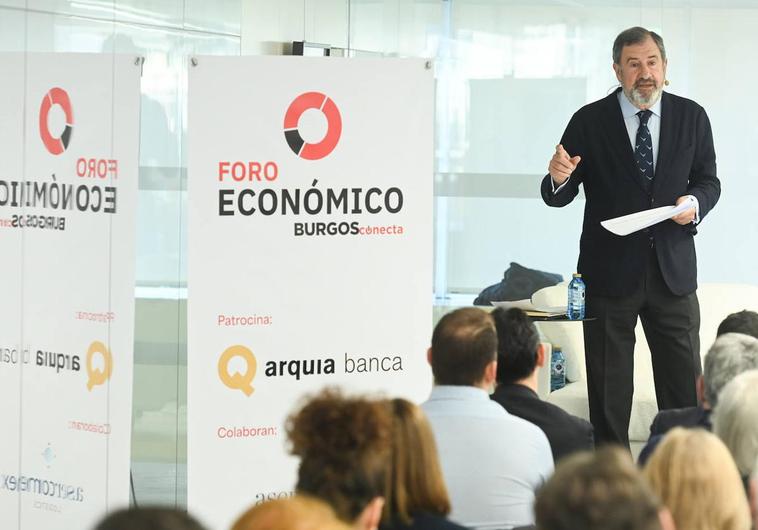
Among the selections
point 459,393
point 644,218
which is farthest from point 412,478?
point 644,218

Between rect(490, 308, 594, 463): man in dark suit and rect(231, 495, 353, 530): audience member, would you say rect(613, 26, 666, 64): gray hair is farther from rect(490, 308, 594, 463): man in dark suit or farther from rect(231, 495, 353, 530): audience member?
rect(231, 495, 353, 530): audience member

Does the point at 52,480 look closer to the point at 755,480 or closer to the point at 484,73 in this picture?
the point at 755,480

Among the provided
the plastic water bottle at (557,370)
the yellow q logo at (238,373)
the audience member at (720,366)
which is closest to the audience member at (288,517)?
the audience member at (720,366)

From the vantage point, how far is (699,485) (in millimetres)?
1975

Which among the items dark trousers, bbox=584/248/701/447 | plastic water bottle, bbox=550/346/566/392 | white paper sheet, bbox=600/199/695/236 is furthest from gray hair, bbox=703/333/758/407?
plastic water bottle, bbox=550/346/566/392

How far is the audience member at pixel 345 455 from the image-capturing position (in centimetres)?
203

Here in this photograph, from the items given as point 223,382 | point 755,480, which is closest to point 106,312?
point 223,382

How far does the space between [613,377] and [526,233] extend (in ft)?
7.13

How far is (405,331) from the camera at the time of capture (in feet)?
13.2

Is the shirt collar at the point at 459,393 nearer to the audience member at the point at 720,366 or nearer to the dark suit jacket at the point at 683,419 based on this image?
the audience member at the point at 720,366

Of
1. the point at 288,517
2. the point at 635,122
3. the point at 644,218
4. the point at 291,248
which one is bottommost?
the point at 288,517

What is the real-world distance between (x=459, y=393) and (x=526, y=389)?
0.43m

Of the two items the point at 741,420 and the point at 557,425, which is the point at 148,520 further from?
the point at 557,425

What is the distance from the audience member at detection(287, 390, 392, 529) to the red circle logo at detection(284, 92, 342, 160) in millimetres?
1904
